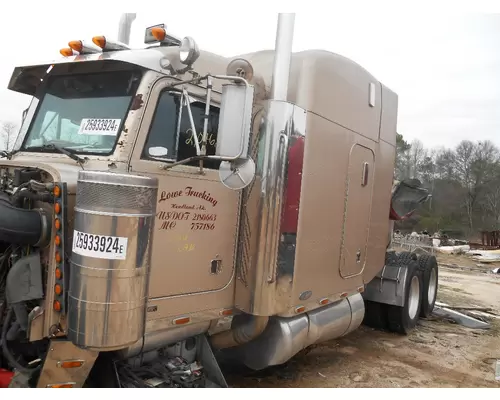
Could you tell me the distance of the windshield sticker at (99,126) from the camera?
134 inches

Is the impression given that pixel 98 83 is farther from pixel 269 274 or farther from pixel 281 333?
pixel 281 333

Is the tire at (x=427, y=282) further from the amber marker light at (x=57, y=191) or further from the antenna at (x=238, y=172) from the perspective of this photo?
the amber marker light at (x=57, y=191)

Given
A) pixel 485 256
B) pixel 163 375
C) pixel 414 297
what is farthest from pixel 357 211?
pixel 485 256

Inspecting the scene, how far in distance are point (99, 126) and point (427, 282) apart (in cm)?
643

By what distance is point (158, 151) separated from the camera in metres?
3.47

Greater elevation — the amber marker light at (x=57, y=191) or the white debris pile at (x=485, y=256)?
the amber marker light at (x=57, y=191)

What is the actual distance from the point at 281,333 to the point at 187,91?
7.69 feet

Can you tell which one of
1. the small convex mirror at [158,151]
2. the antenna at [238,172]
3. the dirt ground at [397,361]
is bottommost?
the dirt ground at [397,361]

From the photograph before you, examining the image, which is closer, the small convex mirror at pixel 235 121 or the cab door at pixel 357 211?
the small convex mirror at pixel 235 121

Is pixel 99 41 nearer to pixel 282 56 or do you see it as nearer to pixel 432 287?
pixel 282 56

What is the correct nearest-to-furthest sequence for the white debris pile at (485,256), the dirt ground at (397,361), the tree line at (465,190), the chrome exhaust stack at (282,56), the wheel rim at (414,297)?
1. the chrome exhaust stack at (282,56)
2. the dirt ground at (397,361)
3. the wheel rim at (414,297)
4. the white debris pile at (485,256)
5. the tree line at (465,190)

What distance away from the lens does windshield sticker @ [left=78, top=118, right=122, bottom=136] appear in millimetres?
3394

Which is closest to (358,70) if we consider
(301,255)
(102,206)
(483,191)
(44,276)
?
(301,255)

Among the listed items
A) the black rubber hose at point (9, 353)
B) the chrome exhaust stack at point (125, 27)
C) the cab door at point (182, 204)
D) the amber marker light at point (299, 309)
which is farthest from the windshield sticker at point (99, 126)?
the amber marker light at point (299, 309)
